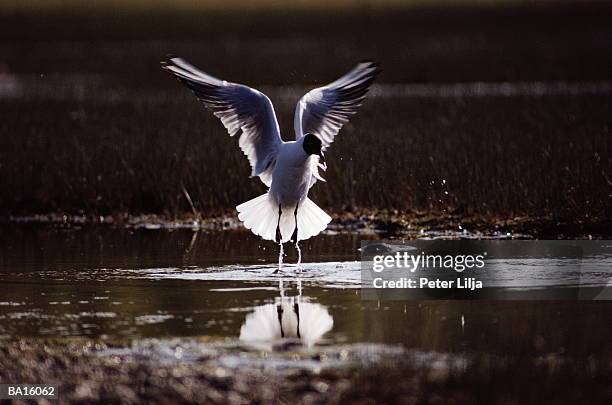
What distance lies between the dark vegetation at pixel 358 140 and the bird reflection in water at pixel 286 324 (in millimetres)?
5433

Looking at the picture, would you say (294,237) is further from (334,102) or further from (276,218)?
(334,102)

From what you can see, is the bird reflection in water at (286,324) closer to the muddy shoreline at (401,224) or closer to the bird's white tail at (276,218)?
Answer: the bird's white tail at (276,218)

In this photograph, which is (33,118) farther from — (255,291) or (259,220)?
(255,291)

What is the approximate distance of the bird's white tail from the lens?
49.0 ft

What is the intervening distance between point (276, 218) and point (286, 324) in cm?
394

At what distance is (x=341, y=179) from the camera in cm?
1895

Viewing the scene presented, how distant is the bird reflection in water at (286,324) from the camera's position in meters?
10.5

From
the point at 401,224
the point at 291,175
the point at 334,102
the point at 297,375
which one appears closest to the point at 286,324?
the point at 297,375

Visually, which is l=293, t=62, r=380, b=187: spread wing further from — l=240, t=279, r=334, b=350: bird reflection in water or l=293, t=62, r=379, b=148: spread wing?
l=240, t=279, r=334, b=350: bird reflection in water

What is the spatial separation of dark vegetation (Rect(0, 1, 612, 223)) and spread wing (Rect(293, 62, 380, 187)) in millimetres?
2803

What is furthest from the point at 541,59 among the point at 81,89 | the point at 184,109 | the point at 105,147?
the point at 105,147

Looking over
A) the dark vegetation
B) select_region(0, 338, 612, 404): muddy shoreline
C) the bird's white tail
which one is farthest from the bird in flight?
select_region(0, 338, 612, 404): muddy shoreline

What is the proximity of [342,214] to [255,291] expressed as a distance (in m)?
5.61

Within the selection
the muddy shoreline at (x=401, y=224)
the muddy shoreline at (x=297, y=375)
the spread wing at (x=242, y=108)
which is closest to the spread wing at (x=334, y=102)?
the spread wing at (x=242, y=108)
